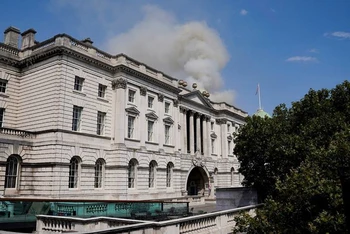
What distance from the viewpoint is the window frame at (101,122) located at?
105ft

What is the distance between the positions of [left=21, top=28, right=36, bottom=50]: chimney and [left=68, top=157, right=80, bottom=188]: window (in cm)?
1288

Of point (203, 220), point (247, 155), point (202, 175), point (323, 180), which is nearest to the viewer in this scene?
point (323, 180)

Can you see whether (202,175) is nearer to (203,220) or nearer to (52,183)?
(52,183)

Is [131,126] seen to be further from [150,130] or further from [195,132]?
[195,132]

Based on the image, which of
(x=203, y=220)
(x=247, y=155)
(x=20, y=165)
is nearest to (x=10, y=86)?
(x=20, y=165)

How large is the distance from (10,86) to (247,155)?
22415mm

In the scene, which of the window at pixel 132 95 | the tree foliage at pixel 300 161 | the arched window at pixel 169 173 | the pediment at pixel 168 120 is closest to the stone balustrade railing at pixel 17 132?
the window at pixel 132 95

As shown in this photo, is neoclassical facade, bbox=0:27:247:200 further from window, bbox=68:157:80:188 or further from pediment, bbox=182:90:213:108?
pediment, bbox=182:90:213:108

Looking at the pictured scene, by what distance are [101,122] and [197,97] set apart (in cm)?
1961

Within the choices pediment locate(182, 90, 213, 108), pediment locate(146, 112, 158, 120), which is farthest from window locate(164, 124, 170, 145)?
pediment locate(182, 90, 213, 108)

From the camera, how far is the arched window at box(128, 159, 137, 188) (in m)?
33.6

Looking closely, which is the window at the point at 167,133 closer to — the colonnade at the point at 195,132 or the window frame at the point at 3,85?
the colonnade at the point at 195,132

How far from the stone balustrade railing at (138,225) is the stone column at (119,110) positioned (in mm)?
18347

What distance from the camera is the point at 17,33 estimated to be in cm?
3334
